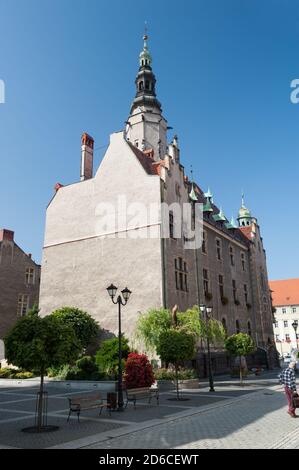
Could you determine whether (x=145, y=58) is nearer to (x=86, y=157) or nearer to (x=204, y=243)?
(x=86, y=157)

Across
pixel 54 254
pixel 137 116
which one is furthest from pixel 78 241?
pixel 137 116

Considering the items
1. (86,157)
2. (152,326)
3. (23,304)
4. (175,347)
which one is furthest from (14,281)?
(175,347)

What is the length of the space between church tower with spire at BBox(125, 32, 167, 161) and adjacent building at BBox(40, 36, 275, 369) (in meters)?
9.98

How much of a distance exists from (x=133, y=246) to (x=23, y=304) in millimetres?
19847

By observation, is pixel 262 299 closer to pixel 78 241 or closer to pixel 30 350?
pixel 78 241

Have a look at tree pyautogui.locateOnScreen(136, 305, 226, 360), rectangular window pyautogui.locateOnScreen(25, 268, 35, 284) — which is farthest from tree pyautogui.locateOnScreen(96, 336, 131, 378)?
rectangular window pyautogui.locateOnScreen(25, 268, 35, 284)

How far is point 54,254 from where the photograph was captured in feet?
122

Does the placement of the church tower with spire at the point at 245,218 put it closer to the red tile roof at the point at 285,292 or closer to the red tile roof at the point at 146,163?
the red tile roof at the point at 146,163

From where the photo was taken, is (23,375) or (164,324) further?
(23,375)

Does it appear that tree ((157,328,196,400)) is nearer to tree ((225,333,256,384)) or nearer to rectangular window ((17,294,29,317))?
tree ((225,333,256,384))

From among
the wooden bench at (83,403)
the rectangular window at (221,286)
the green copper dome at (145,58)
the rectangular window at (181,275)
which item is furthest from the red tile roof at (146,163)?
the green copper dome at (145,58)

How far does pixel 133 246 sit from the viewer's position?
31.8 meters

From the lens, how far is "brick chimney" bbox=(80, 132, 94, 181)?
39062 mm
